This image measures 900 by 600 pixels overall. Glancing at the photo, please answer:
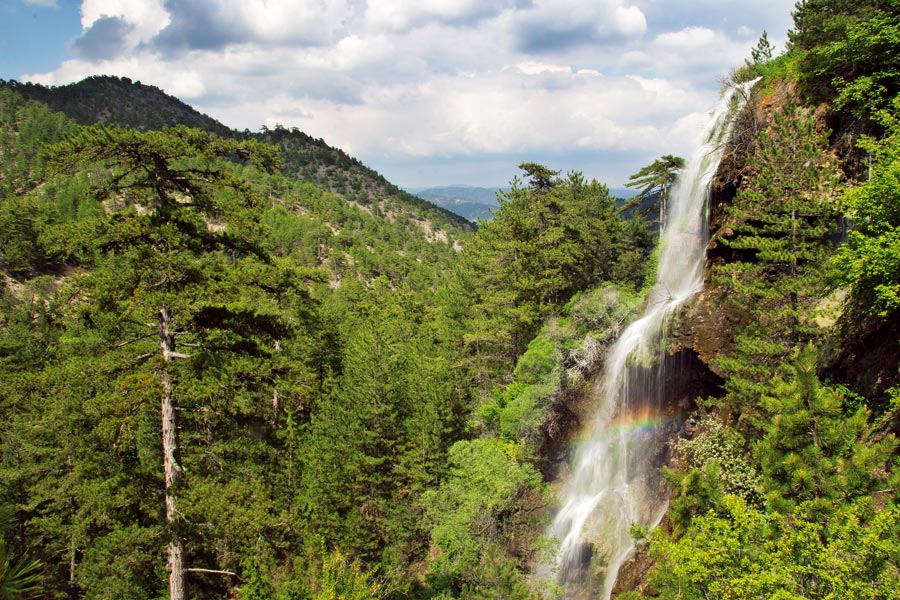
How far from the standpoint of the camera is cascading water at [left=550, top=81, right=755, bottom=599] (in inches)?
701

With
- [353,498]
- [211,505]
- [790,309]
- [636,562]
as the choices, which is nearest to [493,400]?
[353,498]

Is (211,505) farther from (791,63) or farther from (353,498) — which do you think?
(791,63)

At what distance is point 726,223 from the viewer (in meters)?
18.7

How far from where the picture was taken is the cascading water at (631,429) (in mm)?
17797

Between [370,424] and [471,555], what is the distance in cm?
1009

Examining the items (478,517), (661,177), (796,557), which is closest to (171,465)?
(796,557)

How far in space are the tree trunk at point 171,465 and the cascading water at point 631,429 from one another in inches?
506

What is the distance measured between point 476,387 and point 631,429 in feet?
37.0

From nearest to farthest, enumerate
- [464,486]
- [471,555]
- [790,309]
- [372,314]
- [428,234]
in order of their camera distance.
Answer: [790,309]
[471,555]
[464,486]
[372,314]
[428,234]

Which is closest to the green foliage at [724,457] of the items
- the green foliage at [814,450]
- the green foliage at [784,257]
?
the green foliage at [784,257]

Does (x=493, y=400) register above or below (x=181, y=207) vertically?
below

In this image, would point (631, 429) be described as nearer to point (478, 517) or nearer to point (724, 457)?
point (724, 457)

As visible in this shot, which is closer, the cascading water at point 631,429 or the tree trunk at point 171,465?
the tree trunk at point 171,465

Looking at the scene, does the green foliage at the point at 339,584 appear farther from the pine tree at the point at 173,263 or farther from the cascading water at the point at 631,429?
the cascading water at the point at 631,429
